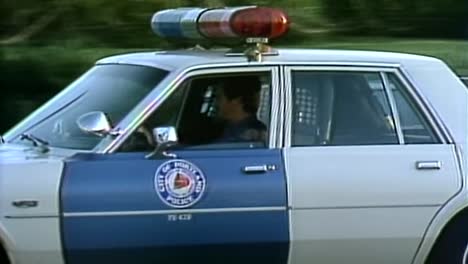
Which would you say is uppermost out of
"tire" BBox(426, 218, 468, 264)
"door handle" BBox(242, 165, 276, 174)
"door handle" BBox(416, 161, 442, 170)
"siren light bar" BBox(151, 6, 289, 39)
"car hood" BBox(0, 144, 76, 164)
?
"siren light bar" BBox(151, 6, 289, 39)

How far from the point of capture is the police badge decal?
6.02 m

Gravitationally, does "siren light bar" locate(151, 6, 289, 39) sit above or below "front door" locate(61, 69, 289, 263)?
above

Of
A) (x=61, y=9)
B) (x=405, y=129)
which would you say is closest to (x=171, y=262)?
(x=405, y=129)

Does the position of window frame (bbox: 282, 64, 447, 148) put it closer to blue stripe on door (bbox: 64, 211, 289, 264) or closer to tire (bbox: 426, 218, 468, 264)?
tire (bbox: 426, 218, 468, 264)

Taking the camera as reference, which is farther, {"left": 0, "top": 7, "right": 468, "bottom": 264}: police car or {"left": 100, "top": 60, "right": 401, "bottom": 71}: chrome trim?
{"left": 100, "top": 60, "right": 401, "bottom": 71}: chrome trim

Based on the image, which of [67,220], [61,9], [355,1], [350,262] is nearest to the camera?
[67,220]

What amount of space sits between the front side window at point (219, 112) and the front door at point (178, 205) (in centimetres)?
3

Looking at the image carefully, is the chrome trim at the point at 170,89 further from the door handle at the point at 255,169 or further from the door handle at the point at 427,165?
the door handle at the point at 427,165

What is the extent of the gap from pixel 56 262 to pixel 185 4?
795 cm

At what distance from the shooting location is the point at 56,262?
594 cm

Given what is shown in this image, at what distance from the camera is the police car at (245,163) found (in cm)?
598

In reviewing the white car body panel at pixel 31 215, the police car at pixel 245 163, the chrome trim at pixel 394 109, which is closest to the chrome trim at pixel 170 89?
the police car at pixel 245 163

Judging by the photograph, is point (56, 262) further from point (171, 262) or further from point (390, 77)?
point (390, 77)

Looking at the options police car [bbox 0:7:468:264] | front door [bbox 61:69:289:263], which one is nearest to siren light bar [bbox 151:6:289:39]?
police car [bbox 0:7:468:264]
